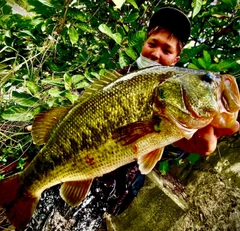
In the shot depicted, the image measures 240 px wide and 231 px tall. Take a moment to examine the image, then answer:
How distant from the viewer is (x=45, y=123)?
4.97 feet

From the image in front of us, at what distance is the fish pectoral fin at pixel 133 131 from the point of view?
4.03 ft

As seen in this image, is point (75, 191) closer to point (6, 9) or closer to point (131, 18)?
point (131, 18)

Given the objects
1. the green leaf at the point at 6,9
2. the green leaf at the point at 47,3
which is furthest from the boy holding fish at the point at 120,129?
the green leaf at the point at 6,9

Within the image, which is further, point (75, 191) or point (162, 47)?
point (162, 47)

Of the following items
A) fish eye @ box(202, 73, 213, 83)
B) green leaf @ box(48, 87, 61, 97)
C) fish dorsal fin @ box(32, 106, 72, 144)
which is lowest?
green leaf @ box(48, 87, 61, 97)

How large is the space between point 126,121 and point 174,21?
3.40 ft

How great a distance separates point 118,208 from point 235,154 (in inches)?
64.9

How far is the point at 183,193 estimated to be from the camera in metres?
3.35

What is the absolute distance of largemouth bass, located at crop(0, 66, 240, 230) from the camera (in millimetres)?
1212

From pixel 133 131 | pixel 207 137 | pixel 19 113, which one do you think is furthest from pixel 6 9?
pixel 207 137

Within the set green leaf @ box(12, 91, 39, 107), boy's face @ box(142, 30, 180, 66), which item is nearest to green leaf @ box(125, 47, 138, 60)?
boy's face @ box(142, 30, 180, 66)

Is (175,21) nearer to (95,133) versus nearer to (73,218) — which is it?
(95,133)

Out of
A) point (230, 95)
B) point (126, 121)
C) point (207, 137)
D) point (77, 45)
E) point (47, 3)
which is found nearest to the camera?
point (230, 95)

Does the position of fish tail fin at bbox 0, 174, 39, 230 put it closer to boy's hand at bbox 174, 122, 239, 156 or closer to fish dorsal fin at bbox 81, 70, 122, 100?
fish dorsal fin at bbox 81, 70, 122, 100
